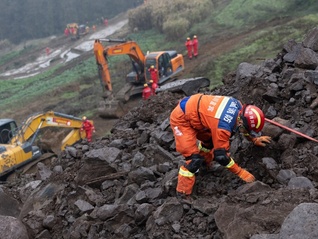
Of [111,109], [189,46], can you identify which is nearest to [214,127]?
[111,109]

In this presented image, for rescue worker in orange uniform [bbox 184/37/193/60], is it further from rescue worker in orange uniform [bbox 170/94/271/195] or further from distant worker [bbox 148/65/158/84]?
rescue worker in orange uniform [bbox 170/94/271/195]

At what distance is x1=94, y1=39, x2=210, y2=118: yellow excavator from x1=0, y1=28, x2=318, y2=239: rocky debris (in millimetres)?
8504

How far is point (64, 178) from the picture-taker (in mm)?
7328

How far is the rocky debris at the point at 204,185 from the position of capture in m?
4.23

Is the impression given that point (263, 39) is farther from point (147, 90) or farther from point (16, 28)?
point (16, 28)

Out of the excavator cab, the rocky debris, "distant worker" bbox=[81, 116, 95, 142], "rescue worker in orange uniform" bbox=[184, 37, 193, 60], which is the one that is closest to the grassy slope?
"rescue worker in orange uniform" bbox=[184, 37, 193, 60]

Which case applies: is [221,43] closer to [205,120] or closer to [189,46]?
[189,46]

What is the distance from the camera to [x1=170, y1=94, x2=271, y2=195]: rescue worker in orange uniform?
17.2 ft

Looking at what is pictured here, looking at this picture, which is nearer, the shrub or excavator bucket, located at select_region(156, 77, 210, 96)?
excavator bucket, located at select_region(156, 77, 210, 96)

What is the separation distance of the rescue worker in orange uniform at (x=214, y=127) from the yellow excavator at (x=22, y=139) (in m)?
7.90

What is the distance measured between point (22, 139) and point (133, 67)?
704cm

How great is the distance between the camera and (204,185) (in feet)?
19.1

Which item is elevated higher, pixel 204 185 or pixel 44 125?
pixel 204 185

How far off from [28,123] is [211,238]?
974 centimetres
